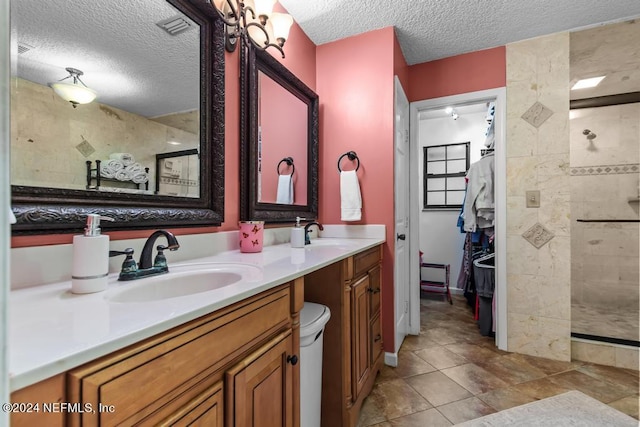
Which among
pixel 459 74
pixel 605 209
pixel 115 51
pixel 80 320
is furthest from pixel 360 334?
pixel 605 209

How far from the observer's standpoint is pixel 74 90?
0.83 metres

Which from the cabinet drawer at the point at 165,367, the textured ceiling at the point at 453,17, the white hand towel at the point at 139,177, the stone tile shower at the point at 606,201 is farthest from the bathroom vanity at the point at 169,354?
the stone tile shower at the point at 606,201

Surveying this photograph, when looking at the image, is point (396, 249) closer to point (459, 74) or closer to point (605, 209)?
point (459, 74)

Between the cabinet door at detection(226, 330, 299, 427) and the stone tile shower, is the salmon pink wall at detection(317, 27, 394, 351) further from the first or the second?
the stone tile shower

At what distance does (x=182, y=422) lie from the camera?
1.78 ft

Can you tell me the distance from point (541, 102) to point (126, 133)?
106 inches

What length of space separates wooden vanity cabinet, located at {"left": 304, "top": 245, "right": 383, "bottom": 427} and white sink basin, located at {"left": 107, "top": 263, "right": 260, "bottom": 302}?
464 millimetres

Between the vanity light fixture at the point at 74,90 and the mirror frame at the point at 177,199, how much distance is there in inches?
10.5

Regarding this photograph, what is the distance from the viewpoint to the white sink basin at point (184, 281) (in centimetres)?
79

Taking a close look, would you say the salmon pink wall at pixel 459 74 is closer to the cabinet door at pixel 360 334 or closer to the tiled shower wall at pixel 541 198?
the tiled shower wall at pixel 541 198

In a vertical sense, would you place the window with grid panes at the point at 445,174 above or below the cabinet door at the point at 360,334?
above

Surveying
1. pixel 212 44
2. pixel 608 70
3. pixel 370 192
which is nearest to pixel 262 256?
pixel 212 44

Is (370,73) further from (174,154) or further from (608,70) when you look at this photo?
(608,70)

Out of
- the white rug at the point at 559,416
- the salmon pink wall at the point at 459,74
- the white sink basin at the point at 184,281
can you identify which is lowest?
the white rug at the point at 559,416
